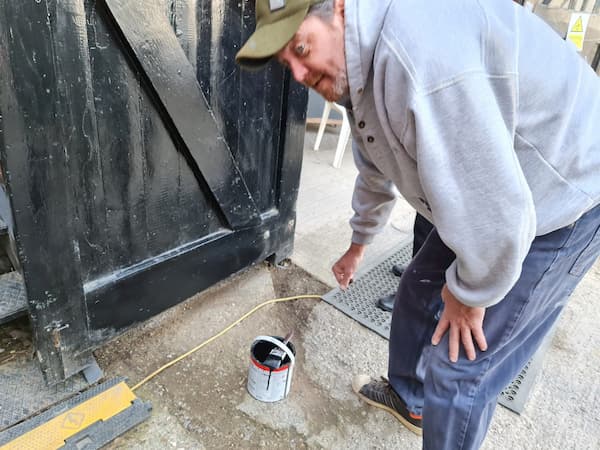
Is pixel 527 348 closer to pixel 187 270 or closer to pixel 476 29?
pixel 476 29

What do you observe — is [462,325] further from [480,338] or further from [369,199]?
[369,199]

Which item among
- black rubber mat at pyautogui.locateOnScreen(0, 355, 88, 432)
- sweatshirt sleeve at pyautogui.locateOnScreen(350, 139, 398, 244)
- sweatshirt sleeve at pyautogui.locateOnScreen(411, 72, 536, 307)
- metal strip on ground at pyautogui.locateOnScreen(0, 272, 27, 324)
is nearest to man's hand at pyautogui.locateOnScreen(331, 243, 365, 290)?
sweatshirt sleeve at pyautogui.locateOnScreen(350, 139, 398, 244)

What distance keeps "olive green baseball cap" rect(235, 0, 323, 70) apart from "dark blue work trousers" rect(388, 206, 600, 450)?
88 cm

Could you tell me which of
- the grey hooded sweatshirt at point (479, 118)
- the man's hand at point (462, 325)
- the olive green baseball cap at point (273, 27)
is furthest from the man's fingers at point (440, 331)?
the olive green baseball cap at point (273, 27)

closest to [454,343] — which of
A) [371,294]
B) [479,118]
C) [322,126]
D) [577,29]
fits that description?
[479,118]

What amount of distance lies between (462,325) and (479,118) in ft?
2.07

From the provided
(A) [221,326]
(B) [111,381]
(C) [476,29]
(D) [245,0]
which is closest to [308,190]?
(A) [221,326]

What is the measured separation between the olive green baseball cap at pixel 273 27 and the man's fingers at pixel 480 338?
0.92 meters

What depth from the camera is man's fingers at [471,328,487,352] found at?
4.06ft

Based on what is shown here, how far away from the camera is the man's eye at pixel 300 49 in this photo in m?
1.01

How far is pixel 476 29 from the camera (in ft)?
2.96

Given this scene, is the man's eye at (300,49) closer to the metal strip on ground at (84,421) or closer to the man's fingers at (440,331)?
the man's fingers at (440,331)

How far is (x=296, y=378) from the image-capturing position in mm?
2080

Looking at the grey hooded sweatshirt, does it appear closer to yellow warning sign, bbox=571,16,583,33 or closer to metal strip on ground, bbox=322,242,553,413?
metal strip on ground, bbox=322,242,553,413
